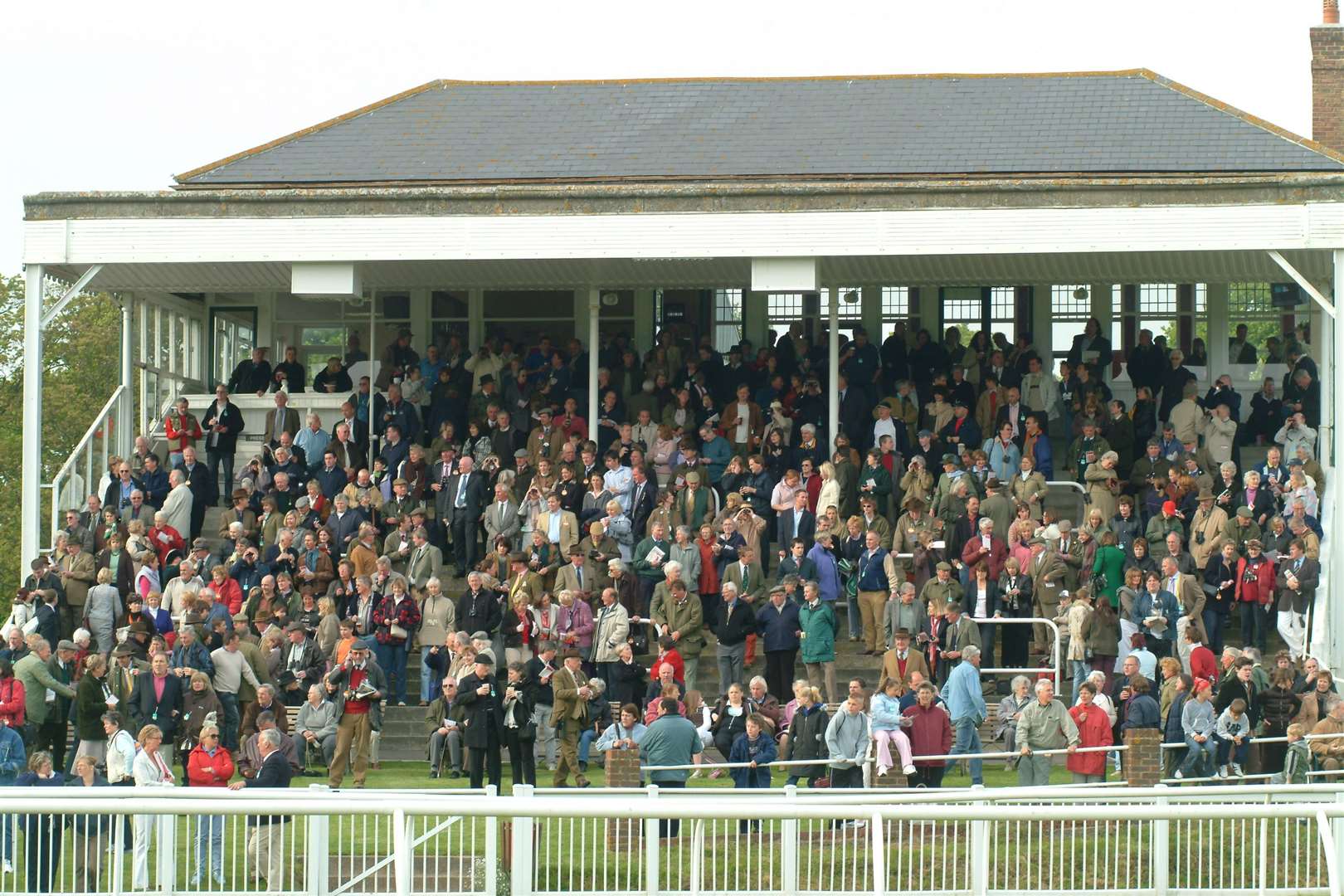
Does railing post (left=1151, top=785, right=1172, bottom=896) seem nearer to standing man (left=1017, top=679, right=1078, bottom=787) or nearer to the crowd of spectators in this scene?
the crowd of spectators

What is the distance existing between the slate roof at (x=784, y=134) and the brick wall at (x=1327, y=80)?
7105 mm

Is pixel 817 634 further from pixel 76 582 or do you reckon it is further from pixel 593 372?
pixel 76 582

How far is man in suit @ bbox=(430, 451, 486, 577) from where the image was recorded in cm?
2364

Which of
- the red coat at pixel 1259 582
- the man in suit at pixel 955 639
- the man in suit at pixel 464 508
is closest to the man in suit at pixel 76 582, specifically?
the man in suit at pixel 464 508

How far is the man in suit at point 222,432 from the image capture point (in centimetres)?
2619

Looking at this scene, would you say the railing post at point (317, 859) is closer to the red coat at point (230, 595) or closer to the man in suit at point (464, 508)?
the red coat at point (230, 595)

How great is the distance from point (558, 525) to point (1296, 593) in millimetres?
7571

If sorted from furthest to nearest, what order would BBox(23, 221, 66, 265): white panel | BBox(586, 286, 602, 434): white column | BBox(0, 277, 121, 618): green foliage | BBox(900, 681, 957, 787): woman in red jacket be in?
BBox(0, 277, 121, 618): green foliage, BBox(586, 286, 602, 434): white column, BBox(23, 221, 66, 265): white panel, BBox(900, 681, 957, 787): woman in red jacket

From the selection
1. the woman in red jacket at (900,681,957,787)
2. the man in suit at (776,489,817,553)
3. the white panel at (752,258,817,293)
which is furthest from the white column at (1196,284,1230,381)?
the woman in red jacket at (900,681,957,787)

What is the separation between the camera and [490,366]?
2759 centimetres

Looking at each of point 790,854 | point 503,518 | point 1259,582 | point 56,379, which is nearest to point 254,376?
point 503,518

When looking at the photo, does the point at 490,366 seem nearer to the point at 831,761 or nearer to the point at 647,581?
the point at 647,581

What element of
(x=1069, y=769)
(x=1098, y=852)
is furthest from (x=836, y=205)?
(x=1098, y=852)

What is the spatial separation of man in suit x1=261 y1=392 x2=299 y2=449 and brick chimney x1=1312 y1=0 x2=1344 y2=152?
18.9 metres
